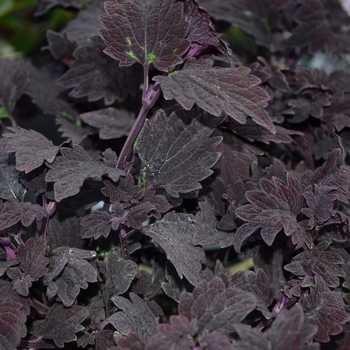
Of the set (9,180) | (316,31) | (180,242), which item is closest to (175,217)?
(180,242)

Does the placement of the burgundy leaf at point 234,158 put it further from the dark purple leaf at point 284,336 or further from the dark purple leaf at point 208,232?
the dark purple leaf at point 284,336

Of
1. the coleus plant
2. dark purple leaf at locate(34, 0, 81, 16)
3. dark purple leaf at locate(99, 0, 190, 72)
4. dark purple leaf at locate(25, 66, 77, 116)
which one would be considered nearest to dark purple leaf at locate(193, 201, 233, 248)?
the coleus plant

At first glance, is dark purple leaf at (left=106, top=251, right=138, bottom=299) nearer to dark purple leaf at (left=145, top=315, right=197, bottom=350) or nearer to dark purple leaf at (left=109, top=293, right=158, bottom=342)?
dark purple leaf at (left=109, top=293, right=158, bottom=342)

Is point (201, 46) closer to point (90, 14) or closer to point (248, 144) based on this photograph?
point (248, 144)

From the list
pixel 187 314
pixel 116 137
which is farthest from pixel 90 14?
pixel 187 314

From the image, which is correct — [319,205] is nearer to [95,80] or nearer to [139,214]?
[139,214]

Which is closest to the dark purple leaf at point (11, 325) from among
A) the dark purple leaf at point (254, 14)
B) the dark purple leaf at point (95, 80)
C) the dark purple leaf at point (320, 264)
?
the dark purple leaf at point (320, 264)
